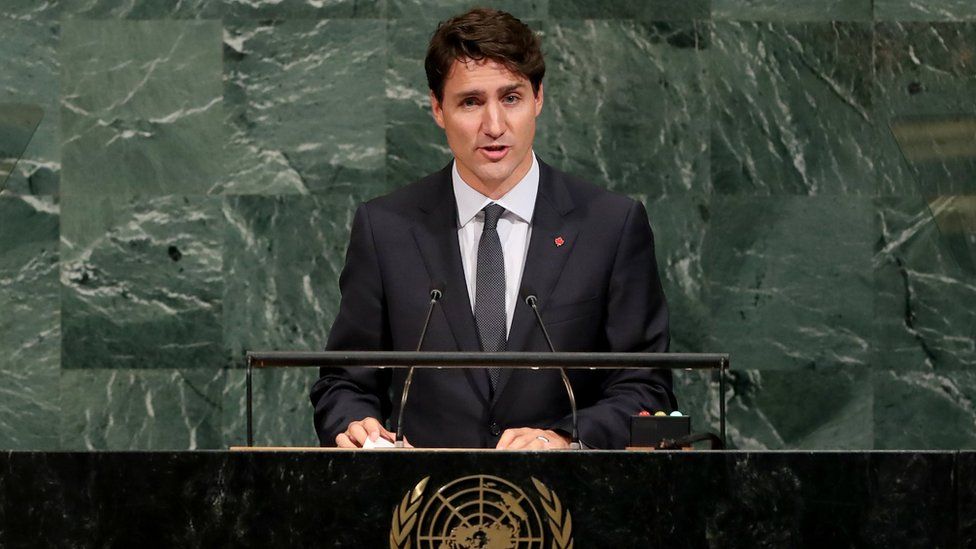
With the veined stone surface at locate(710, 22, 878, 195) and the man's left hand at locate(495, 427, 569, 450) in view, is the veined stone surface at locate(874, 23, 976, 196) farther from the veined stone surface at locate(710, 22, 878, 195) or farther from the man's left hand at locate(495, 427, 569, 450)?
the man's left hand at locate(495, 427, 569, 450)

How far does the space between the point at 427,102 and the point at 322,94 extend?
1.23 ft

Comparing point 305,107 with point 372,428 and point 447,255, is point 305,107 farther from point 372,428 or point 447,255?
point 372,428

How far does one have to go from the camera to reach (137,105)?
569 centimetres

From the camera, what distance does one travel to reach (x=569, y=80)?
5684mm

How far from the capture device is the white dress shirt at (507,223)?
12.7 feet

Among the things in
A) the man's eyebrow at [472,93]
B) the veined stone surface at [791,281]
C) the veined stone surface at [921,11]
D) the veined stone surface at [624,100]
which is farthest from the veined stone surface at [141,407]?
the veined stone surface at [921,11]

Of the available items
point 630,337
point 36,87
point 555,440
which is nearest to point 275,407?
point 36,87

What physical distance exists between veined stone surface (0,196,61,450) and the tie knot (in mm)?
2371
